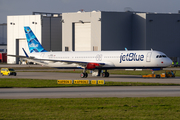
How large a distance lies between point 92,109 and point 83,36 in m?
83.5

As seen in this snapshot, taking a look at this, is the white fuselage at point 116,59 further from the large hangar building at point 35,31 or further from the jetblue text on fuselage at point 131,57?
the large hangar building at point 35,31

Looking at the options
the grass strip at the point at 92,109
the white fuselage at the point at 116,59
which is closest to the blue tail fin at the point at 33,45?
the white fuselage at the point at 116,59

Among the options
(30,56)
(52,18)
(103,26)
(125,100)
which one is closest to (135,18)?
(103,26)

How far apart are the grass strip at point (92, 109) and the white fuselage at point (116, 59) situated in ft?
84.5

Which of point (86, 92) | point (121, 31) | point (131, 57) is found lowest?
point (86, 92)

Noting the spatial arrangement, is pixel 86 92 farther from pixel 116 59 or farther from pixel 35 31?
pixel 35 31

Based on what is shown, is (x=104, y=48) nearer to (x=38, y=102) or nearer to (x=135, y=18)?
(x=135, y=18)

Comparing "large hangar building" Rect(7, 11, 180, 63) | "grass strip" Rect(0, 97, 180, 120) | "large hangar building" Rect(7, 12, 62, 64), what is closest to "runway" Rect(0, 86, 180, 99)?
"grass strip" Rect(0, 97, 180, 120)

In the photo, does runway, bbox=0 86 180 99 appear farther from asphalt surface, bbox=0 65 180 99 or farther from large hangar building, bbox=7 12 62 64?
large hangar building, bbox=7 12 62 64

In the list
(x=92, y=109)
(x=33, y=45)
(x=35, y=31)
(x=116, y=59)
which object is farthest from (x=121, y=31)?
(x=92, y=109)

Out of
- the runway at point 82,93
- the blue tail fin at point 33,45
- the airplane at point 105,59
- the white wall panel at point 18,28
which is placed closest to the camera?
the runway at point 82,93

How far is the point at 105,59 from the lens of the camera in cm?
5375

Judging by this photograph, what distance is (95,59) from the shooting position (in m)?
55.3

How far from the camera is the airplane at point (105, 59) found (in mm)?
50250
